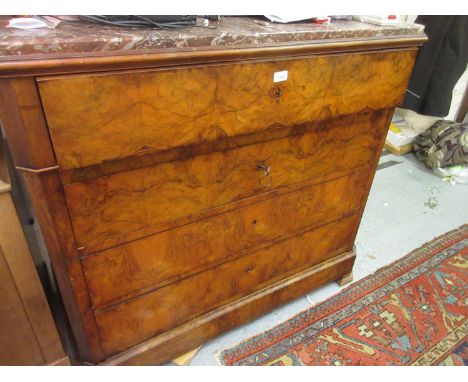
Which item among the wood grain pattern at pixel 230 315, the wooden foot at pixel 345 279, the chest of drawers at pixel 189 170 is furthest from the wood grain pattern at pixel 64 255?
the wooden foot at pixel 345 279

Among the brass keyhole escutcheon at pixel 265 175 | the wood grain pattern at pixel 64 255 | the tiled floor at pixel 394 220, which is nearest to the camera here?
the wood grain pattern at pixel 64 255

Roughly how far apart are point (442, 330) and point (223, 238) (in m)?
0.92

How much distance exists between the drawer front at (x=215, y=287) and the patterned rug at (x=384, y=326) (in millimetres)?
197

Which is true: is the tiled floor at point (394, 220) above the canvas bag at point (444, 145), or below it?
below

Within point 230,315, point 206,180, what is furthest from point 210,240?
point 230,315

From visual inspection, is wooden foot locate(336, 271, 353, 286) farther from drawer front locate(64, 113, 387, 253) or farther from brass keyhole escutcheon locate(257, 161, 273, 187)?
brass keyhole escutcheon locate(257, 161, 273, 187)

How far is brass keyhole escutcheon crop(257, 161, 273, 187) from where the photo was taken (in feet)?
3.09

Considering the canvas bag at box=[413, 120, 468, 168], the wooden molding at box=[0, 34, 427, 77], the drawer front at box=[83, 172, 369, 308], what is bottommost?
the canvas bag at box=[413, 120, 468, 168]

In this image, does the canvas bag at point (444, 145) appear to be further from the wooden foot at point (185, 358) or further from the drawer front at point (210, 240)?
the wooden foot at point (185, 358)

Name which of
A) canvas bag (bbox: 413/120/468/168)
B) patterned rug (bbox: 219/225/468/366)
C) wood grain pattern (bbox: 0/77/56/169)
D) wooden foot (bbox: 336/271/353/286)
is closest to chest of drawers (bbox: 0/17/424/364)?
wood grain pattern (bbox: 0/77/56/169)

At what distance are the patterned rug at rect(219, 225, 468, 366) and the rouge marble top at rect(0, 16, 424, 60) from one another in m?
Result: 0.95

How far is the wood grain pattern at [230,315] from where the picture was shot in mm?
1042

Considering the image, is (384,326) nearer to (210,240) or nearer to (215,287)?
(215,287)

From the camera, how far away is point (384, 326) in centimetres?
131
